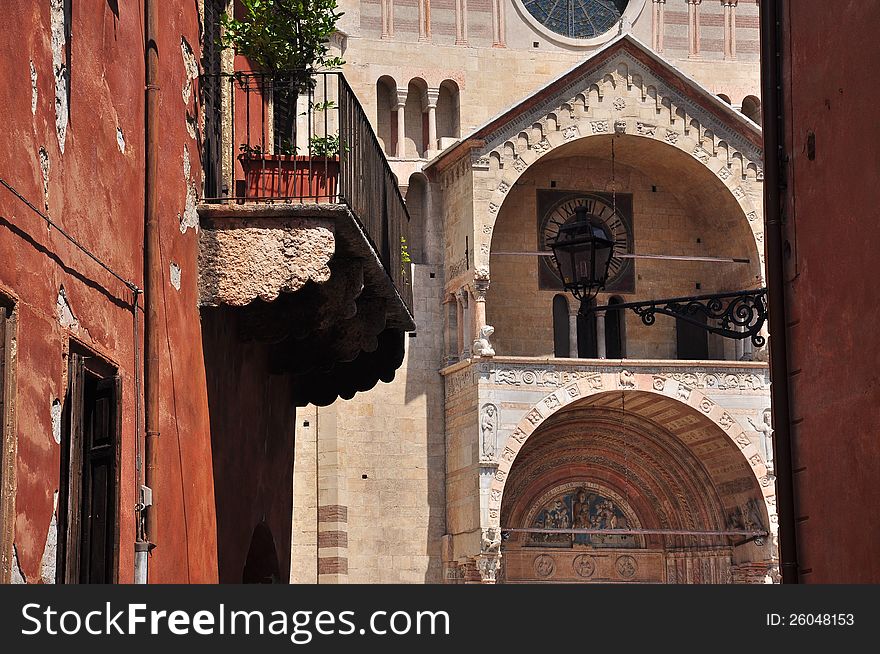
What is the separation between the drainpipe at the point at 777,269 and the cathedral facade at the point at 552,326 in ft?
56.9

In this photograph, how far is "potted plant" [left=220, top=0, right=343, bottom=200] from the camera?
1073 centimetres

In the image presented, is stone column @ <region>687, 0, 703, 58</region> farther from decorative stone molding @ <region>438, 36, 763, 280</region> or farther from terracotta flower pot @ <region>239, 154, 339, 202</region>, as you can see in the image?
terracotta flower pot @ <region>239, 154, 339, 202</region>

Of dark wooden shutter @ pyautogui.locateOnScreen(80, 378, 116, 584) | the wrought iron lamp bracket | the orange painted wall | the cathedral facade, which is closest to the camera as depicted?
dark wooden shutter @ pyautogui.locateOnScreen(80, 378, 116, 584)

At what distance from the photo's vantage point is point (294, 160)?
418 inches

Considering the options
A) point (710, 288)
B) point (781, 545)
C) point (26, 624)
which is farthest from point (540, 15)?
point (26, 624)

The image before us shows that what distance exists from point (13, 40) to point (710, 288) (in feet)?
86.2

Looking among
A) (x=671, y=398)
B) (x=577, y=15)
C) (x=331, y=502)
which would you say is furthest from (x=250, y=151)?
(x=577, y=15)

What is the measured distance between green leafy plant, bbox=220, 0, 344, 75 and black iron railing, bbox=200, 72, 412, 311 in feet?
0.46

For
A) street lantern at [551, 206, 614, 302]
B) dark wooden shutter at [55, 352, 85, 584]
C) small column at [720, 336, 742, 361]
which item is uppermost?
small column at [720, 336, 742, 361]

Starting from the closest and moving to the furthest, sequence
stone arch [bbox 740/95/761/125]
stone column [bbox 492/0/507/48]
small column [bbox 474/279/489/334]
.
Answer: small column [bbox 474/279/489/334] → stone column [bbox 492/0/507/48] → stone arch [bbox 740/95/761/125]

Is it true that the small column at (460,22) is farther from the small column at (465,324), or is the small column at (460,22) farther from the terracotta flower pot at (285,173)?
the terracotta flower pot at (285,173)

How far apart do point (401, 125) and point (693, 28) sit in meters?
6.56

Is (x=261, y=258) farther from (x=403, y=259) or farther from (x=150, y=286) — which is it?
(x=403, y=259)

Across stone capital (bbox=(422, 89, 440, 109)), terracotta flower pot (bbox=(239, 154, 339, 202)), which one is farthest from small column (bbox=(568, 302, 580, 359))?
terracotta flower pot (bbox=(239, 154, 339, 202))
